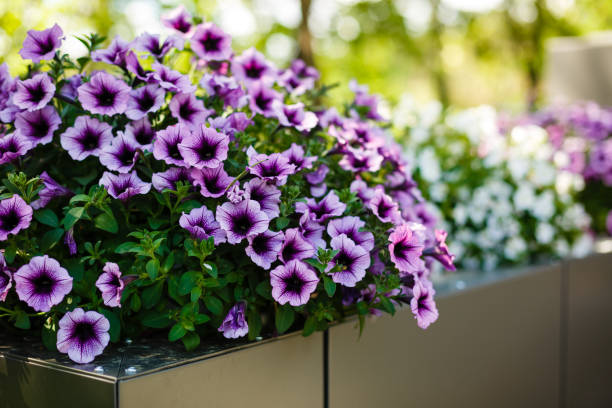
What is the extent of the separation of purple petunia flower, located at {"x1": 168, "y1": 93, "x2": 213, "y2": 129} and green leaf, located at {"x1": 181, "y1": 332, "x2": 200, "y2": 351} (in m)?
0.53

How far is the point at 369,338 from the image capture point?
170 centimetres

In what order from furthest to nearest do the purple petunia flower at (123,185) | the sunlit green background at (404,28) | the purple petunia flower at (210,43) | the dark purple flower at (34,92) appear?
the sunlit green background at (404,28) → the purple petunia flower at (210,43) → the dark purple flower at (34,92) → the purple petunia flower at (123,185)

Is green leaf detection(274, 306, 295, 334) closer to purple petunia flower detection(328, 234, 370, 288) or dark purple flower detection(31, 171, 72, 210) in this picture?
purple petunia flower detection(328, 234, 370, 288)

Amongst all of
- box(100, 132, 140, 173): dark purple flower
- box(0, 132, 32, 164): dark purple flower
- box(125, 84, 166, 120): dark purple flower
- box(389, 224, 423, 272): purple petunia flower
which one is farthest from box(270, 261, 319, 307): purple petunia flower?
box(0, 132, 32, 164): dark purple flower

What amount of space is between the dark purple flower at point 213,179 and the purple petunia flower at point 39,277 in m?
0.36

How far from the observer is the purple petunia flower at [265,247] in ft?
4.48

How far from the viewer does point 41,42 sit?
1.62 m

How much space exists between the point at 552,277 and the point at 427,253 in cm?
104

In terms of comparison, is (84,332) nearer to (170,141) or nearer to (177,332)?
(177,332)

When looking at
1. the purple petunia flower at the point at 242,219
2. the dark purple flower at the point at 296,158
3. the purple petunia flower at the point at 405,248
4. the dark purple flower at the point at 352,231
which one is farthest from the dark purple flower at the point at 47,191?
the purple petunia flower at the point at 405,248

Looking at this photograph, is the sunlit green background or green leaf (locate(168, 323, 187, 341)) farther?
the sunlit green background

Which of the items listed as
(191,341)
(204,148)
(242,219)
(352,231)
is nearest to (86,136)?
(204,148)

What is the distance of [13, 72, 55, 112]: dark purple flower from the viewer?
1.52 meters

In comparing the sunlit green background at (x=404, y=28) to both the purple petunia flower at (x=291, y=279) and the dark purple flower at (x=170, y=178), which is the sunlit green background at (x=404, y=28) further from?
the purple petunia flower at (x=291, y=279)
